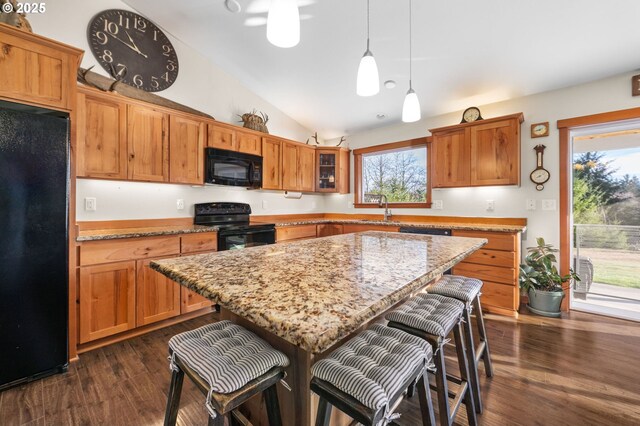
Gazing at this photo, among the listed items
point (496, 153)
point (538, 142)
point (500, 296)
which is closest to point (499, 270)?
point (500, 296)

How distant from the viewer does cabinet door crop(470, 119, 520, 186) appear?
9.74ft

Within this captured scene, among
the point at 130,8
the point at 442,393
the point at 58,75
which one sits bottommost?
the point at 442,393

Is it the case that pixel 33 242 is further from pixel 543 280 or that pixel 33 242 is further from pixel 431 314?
pixel 543 280

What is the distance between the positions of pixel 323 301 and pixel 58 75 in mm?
2459

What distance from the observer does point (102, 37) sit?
8.75ft

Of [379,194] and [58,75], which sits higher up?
[58,75]

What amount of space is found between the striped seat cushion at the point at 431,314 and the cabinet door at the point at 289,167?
9.31ft

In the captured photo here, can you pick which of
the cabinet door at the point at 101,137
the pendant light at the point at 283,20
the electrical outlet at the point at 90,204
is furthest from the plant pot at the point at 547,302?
the electrical outlet at the point at 90,204

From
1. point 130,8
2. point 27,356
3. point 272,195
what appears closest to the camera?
point 27,356

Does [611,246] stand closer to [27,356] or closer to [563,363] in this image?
[563,363]

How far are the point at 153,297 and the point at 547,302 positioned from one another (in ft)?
12.4

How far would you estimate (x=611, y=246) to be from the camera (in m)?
2.99

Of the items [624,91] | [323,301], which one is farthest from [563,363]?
[624,91]

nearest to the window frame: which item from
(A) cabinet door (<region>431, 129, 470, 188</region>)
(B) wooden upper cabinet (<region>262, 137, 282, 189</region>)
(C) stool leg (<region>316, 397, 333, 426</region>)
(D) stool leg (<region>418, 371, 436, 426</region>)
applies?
(A) cabinet door (<region>431, 129, 470, 188</region>)
